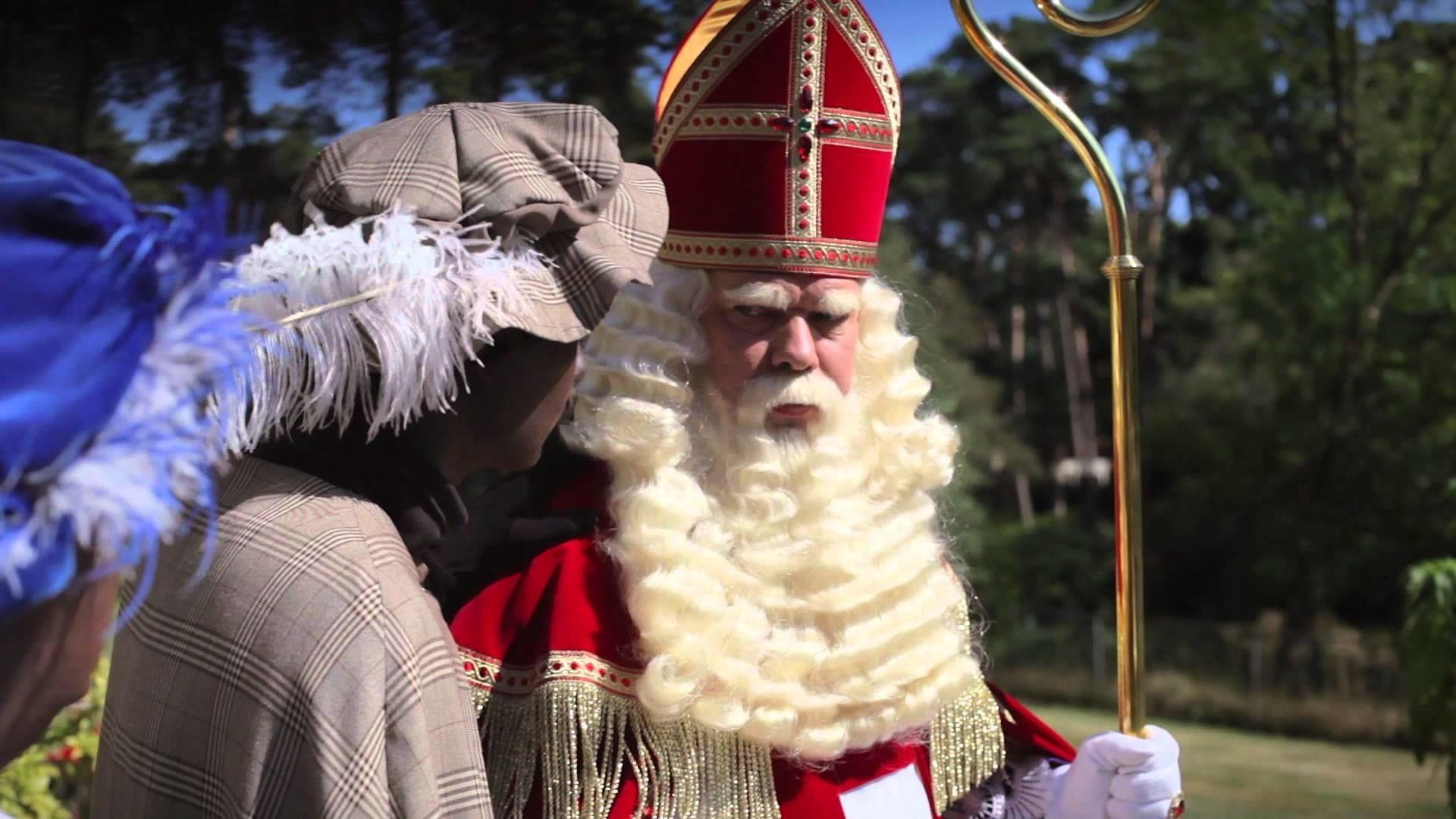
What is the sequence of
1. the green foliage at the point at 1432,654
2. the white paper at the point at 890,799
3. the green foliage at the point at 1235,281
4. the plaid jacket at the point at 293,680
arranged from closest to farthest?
the plaid jacket at the point at 293,680 < the white paper at the point at 890,799 < the green foliage at the point at 1432,654 < the green foliage at the point at 1235,281

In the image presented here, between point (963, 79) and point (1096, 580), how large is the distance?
23.4 ft

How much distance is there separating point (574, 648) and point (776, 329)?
0.67 m

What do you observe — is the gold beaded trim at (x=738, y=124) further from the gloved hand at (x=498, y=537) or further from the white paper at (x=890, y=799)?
the white paper at (x=890, y=799)

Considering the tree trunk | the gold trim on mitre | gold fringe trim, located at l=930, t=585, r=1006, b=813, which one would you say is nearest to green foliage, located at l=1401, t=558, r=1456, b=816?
gold fringe trim, located at l=930, t=585, r=1006, b=813

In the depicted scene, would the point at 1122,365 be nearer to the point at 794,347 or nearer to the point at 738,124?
the point at 794,347

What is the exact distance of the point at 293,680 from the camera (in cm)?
139

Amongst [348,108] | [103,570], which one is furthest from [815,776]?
[348,108]

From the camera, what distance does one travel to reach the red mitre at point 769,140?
2531 mm

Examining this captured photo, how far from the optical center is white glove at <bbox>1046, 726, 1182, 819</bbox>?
2.30 meters

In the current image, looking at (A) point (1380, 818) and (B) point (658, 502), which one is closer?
(B) point (658, 502)

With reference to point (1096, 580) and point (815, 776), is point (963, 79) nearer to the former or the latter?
point (1096, 580)

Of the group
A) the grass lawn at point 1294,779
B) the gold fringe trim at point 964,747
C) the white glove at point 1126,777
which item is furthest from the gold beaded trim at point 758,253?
the grass lawn at point 1294,779

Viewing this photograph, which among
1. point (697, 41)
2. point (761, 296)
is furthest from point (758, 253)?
point (697, 41)

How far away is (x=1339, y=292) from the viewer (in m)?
13.6
